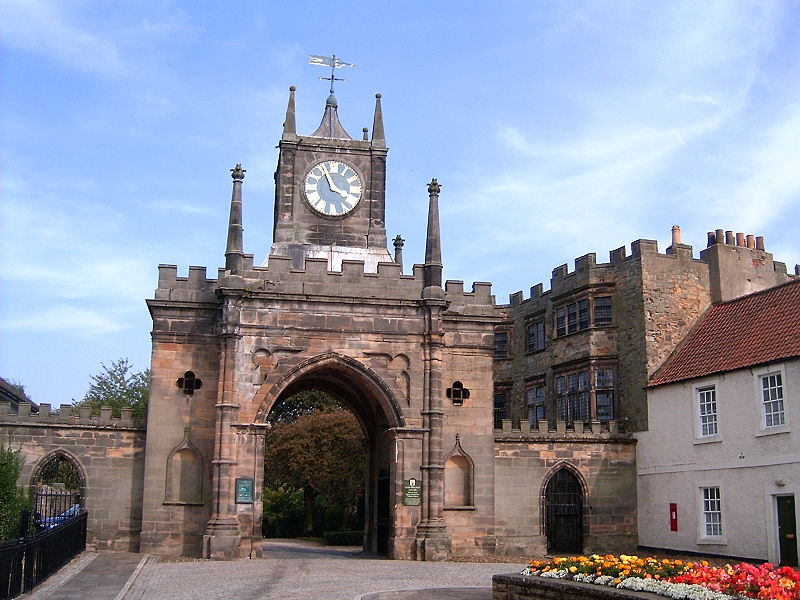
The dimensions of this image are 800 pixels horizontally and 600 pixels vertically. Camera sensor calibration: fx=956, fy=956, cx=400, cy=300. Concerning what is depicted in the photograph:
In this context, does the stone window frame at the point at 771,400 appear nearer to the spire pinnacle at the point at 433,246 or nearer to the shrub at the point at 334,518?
the spire pinnacle at the point at 433,246

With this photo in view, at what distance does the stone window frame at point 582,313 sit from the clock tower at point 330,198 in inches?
316

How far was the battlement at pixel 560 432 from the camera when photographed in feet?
97.1

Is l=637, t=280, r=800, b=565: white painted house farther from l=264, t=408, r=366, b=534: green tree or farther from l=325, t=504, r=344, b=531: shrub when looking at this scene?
l=325, t=504, r=344, b=531: shrub

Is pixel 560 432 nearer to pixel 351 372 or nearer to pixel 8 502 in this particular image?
pixel 351 372

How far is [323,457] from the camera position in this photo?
43.0m

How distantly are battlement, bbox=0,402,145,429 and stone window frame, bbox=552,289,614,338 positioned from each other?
15.7 meters

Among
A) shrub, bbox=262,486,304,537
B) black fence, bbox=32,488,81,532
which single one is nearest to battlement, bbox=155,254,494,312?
black fence, bbox=32,488,81,532

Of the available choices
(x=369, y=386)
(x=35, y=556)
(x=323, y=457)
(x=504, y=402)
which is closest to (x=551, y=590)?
(x=35, y=556)

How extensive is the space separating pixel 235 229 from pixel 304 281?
2444 mm

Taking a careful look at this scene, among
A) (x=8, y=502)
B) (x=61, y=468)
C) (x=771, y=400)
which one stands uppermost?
(x=771, y=400)

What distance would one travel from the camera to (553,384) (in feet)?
117

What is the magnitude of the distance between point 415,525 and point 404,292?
258 inches

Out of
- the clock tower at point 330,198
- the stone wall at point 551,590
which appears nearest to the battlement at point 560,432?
the clock tower at point 330,198

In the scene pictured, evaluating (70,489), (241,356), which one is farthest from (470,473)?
(70,489)
